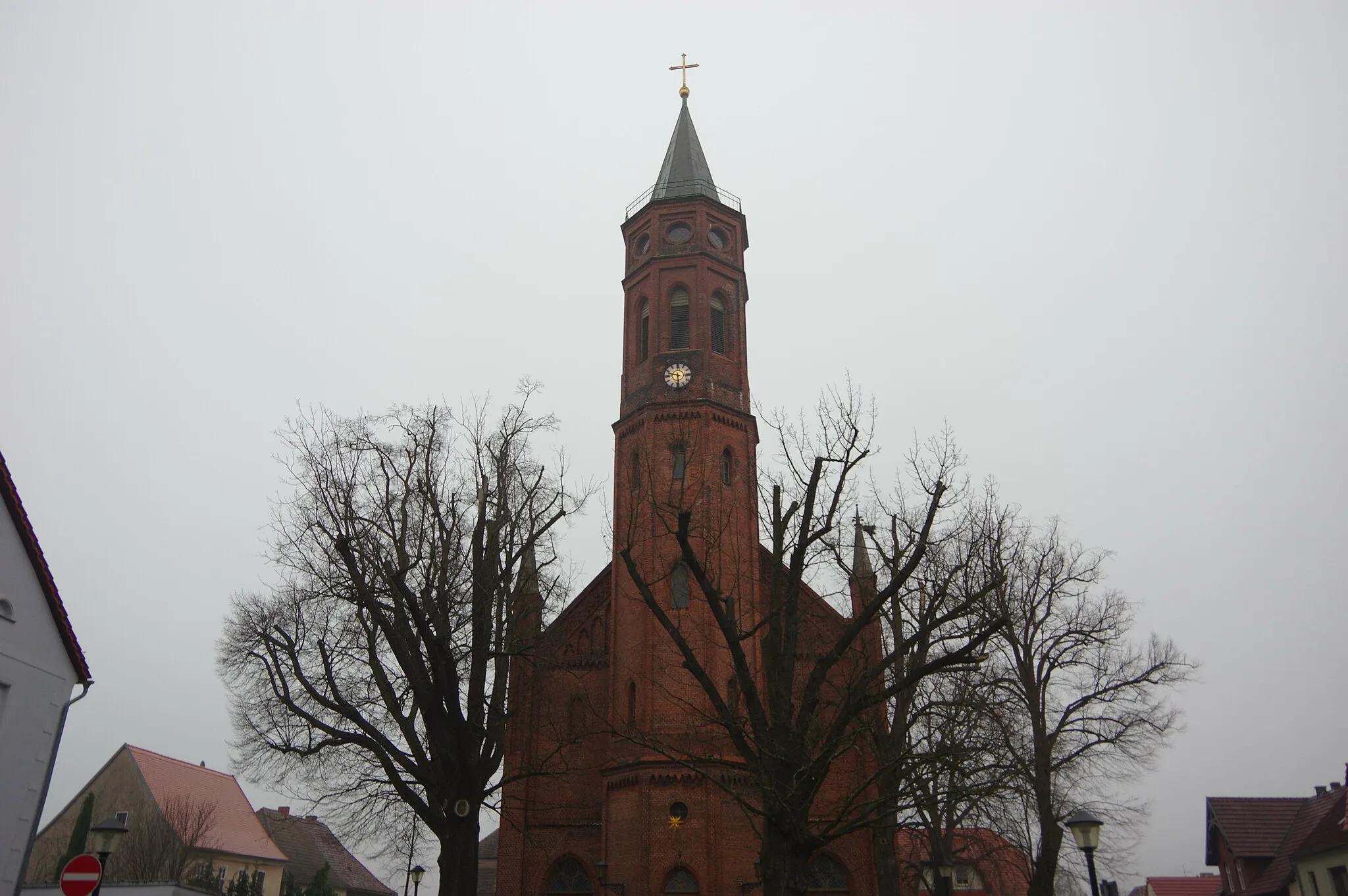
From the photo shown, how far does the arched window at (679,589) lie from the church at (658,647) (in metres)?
0.06

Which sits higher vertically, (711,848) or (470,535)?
(470,535)

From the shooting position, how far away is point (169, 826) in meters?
39.4

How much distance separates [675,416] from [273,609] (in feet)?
46.1

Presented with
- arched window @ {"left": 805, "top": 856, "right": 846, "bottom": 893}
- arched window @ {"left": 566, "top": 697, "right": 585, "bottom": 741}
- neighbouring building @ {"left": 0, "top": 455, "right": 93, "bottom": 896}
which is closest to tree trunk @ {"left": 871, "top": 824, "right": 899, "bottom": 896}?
arched window @ {"left": 805, "top": 856, "right": 846, "bottom": 893}

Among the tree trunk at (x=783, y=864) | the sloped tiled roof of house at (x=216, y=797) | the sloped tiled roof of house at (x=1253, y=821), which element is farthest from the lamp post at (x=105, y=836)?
the sloped tiled roof of house at (x=1253, y=821)

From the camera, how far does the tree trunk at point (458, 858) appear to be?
18.6 metres

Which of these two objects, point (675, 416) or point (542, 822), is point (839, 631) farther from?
point (542, 822)

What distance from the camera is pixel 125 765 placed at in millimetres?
43781

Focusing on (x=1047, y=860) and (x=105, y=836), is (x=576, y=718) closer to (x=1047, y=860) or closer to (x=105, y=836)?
(x=1047, y=860)

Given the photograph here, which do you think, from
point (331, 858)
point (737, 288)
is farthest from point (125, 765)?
point (737, 288)

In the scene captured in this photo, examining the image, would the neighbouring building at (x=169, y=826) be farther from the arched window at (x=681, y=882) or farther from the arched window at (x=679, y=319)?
the arched window at (x=679, y=319)

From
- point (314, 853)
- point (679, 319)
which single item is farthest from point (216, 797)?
point (679, 319)

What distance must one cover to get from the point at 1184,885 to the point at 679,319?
5065cm

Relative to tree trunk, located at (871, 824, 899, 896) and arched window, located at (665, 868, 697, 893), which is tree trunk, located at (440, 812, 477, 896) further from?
tree trunk, located at (871, 824, 899, 896)
